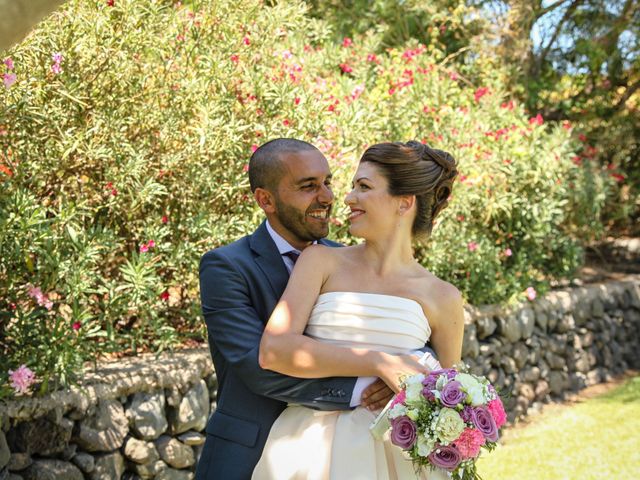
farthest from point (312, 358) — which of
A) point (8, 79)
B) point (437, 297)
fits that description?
point (8, 79)

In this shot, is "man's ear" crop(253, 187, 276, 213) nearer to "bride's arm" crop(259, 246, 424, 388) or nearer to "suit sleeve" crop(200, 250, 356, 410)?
"suit sleeve" crop(200, 250, 356, 410)

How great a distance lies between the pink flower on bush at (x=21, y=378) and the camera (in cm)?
414

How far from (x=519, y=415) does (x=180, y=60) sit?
5.25 m

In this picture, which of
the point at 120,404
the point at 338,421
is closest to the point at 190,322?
the point at 120,404

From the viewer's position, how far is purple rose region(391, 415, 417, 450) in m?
2.61

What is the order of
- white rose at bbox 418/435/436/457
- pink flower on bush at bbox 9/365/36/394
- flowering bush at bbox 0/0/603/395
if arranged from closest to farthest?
Answer: white rose at bbox 418/435/436/457 < pink flower on bush at bbox 9/365/36/394 < flowering bush at bbox 0/0/603/395

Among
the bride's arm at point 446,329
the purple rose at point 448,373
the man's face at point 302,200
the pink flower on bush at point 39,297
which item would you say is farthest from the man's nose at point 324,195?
the pink flower on bush at point 39,297

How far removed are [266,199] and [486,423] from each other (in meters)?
1.28

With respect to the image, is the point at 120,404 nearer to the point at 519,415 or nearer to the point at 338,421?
the point at 338,421

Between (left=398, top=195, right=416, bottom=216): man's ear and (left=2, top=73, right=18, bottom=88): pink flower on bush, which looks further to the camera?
(left=2, top=73, right=18, bottom=88): pink flower on bush

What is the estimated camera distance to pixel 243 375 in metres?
2.88

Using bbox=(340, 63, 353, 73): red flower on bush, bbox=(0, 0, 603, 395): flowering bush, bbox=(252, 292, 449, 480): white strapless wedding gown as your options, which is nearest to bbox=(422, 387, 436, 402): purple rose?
bbox=(252, 292, 449, 480): white strapless wedding gown

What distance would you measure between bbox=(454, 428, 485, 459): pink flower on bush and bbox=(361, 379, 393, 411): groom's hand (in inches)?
12.6

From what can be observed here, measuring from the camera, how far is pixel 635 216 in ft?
41.8
